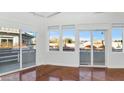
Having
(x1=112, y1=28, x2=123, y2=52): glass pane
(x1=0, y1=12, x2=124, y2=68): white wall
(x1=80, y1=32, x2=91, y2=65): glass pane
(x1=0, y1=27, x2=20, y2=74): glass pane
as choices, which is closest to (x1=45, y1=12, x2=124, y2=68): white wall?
(x1=0, y1=12, x2=124, y2=68): white wall

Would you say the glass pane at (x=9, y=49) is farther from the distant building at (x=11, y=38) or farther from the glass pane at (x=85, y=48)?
the glass pane at (x=85, y=48)

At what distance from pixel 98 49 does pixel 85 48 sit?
0.59 metres

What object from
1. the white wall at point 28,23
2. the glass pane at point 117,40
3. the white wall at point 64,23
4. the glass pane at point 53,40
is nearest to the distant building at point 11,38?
the white wall at point 28,23

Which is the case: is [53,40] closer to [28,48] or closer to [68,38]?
[68,38]

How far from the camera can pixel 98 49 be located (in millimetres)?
6172

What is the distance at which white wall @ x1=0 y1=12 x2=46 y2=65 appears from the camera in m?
4.38

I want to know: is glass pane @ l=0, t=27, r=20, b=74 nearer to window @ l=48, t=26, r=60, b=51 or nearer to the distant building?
the distant building

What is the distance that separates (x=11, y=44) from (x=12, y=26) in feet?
2.50

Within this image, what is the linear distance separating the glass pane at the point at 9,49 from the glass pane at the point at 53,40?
179cm

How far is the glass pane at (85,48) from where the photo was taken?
6195mm

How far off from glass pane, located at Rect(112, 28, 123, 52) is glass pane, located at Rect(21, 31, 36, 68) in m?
3.51

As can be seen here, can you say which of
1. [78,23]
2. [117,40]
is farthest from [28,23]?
[117,40]
